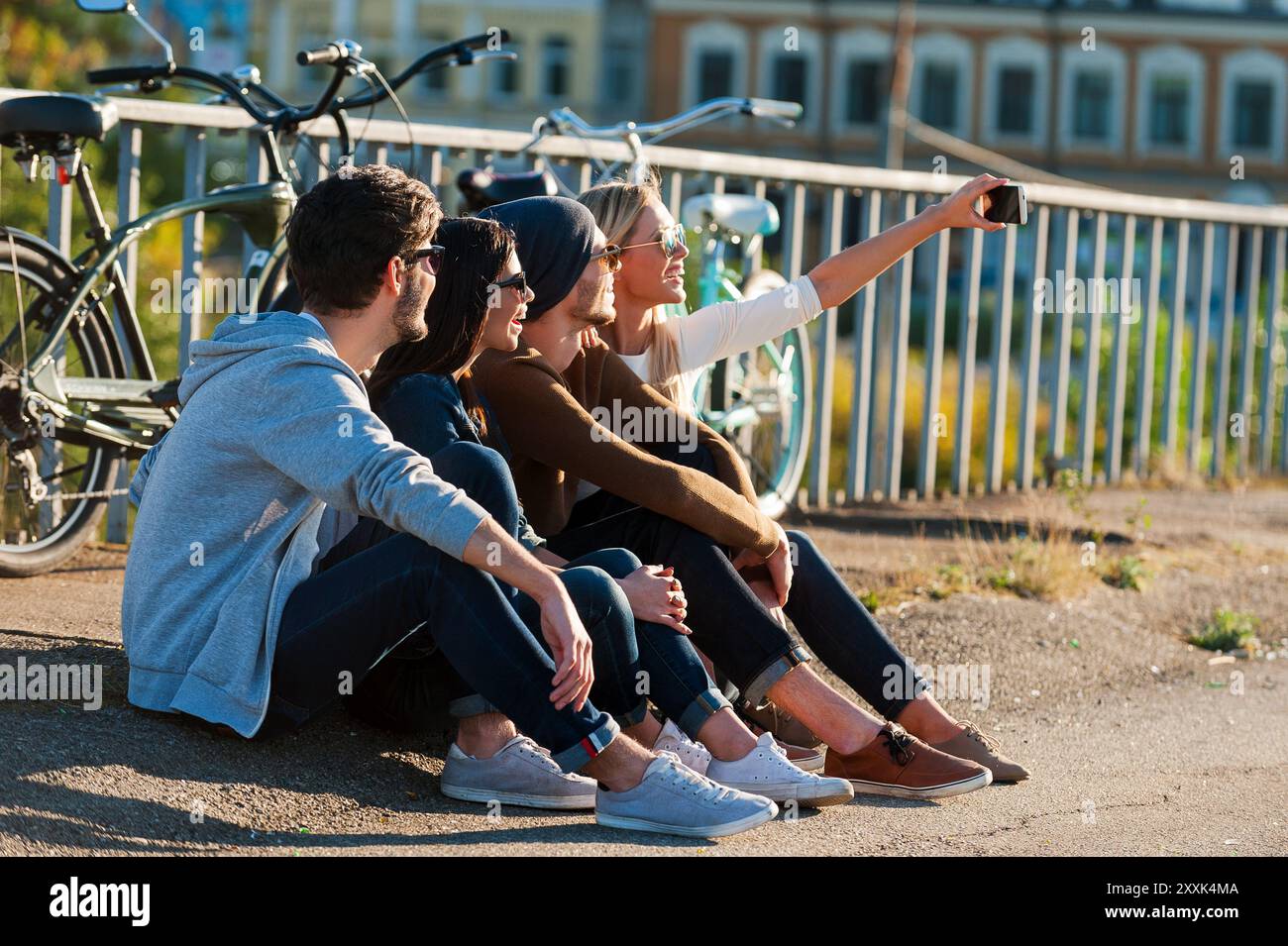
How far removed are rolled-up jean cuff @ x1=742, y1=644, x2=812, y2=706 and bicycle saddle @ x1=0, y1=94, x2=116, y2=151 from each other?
213 cm

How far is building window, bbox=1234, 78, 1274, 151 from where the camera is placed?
49.5m

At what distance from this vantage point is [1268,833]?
371 centimetres

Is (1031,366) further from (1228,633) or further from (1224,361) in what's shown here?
(1228,633)

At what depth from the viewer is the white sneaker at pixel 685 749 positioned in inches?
144

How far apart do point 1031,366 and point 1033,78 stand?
4212 cm

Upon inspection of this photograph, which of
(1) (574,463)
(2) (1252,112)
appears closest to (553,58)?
(2) (1252,112)

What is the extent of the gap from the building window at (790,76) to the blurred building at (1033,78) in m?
0.04

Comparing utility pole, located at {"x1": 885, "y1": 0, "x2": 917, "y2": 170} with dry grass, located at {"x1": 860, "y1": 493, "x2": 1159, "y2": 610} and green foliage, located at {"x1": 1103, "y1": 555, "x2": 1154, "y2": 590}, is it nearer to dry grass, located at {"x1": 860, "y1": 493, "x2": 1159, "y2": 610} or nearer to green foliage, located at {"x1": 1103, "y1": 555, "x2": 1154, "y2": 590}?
dry grass, located at {"x1": 860, "y1": 493, "x2": 1159, "y2": 610}

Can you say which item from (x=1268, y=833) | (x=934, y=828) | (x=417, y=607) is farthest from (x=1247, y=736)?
(x=417, y=607)

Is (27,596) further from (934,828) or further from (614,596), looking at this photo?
(934,828)

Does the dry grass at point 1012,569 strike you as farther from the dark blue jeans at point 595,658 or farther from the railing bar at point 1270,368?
the railing bar at point 1270,368

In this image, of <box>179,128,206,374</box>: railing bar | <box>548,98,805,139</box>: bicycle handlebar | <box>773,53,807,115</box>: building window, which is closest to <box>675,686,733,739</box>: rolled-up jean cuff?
<box>179,128,206,374</box>: railing bar

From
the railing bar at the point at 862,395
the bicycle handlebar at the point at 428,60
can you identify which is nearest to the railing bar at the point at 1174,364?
the railing bar at the point at 862,395

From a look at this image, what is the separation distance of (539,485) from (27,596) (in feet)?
4.65
